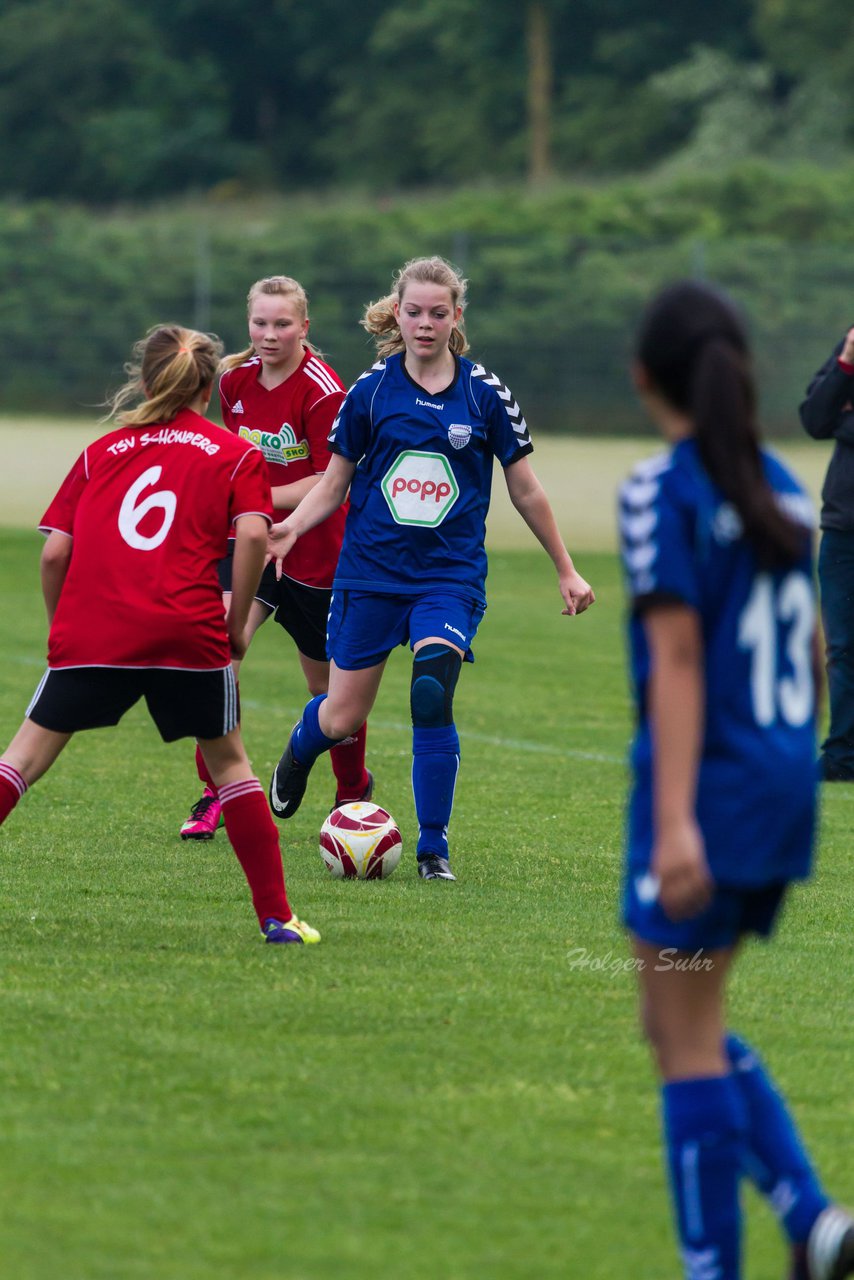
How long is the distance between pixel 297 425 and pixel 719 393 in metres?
4.32

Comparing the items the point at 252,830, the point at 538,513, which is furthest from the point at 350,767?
the point at 252,830

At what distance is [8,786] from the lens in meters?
5.42

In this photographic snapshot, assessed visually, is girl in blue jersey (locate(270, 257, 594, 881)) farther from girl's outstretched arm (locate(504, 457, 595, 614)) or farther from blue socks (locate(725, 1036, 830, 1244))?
blue socks (locate(725, 1036, 830, 1244))

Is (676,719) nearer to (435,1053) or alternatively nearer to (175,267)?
(435,1053)

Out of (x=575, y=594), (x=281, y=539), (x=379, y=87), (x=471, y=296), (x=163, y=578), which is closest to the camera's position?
(x=163, y=578)

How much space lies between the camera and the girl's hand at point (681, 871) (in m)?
2.81

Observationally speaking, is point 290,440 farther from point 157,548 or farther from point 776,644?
point 776,644

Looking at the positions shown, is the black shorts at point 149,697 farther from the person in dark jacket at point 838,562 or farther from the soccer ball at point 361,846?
the person in dark jacket at point 838,562

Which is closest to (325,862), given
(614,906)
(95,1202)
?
(614,906)

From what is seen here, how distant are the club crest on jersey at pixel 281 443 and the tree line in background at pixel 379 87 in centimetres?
4489

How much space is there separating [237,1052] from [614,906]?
1.97m

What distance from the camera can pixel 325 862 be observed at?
6.62m

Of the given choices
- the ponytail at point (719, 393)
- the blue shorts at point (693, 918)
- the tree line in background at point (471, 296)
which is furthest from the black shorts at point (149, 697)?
the tree line in background at point (471, 296)

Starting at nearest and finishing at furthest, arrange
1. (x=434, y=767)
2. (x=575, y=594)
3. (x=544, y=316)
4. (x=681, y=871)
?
(x=681, y=871) → (x=575, y=594) → (x=434, y=767) → (x=544, y=316)
